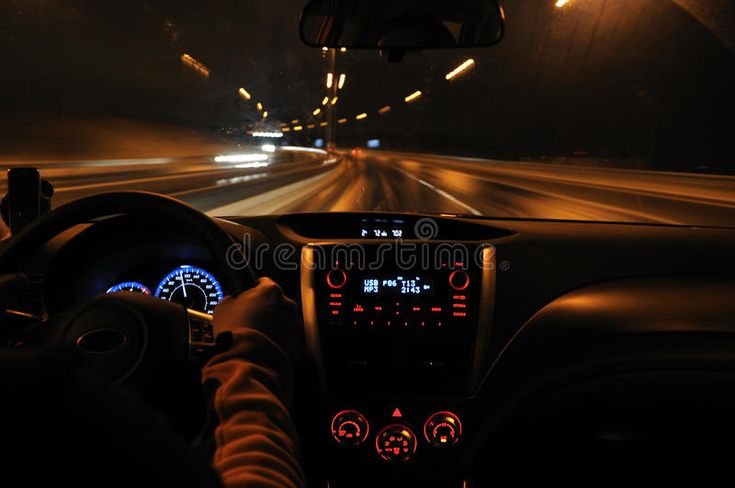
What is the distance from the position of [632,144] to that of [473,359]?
911cm

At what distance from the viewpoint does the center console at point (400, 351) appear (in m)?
3.21

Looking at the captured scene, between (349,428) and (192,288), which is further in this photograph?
(349,428)

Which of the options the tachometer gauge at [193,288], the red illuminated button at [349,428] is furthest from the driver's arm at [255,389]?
the red illuminated button at [349,428]

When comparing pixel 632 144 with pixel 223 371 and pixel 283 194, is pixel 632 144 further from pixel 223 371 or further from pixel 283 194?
pixel 223 371

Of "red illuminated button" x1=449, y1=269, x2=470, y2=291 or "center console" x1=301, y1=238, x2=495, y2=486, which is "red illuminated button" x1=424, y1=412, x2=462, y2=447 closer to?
"center console" x1=301, y1=238, x2=495, y2=486

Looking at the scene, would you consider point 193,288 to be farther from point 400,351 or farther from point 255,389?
point 255,389

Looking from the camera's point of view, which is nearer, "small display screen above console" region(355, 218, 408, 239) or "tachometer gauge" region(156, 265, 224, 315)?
"tachometer gauge" region(156, 265, 224, 315)

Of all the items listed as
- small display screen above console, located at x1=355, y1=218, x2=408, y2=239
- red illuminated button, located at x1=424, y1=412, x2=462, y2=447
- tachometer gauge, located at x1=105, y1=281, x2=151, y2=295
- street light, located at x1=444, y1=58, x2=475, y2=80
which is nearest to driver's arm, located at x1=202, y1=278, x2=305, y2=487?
tachometer gauge, located at x1=105, y1=281, x2=151, y2=295

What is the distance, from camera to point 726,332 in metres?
3.20

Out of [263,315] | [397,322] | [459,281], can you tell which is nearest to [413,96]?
[459,281]

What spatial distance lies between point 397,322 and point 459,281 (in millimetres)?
386

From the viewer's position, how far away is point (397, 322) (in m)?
3.21

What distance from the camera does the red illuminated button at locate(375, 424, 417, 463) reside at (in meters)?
3.22

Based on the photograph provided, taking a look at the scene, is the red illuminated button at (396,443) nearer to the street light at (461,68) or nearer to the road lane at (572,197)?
the road lane at (572,197)
